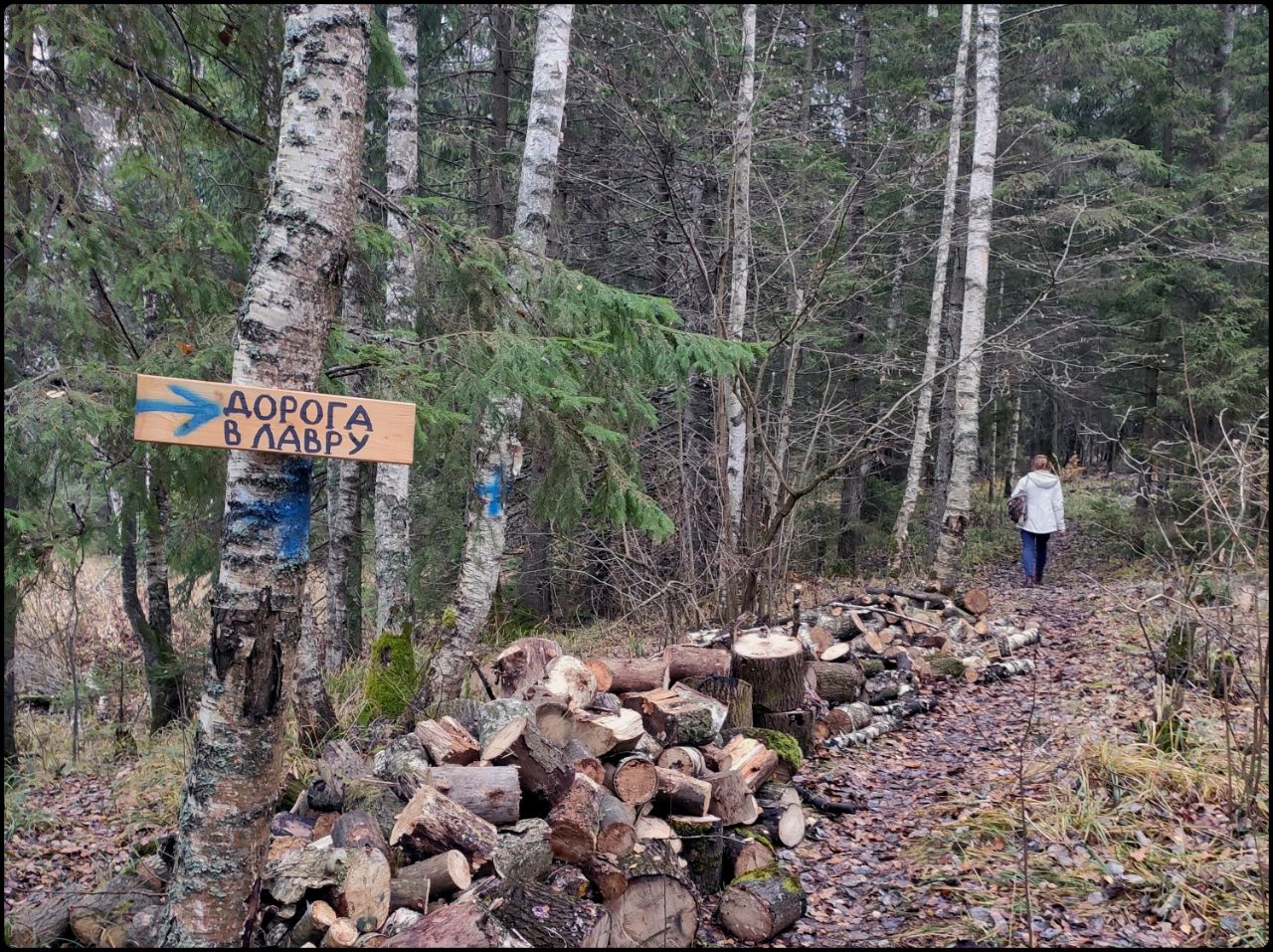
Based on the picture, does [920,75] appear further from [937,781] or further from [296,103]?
[296,103]

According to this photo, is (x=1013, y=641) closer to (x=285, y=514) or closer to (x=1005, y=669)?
(x=1005, y=669)

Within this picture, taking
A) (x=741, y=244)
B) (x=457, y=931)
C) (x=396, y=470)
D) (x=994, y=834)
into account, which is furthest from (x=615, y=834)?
(x=741, y=244)

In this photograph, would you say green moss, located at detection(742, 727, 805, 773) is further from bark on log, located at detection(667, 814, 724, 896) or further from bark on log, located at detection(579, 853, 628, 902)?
bark on log, located at detection(579, 853, 628, 902)

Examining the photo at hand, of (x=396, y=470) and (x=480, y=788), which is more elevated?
(x=396, y=470)

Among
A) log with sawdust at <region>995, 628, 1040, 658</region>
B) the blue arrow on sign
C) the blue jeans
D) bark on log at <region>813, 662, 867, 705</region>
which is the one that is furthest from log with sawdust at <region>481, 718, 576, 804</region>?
the blue jeans

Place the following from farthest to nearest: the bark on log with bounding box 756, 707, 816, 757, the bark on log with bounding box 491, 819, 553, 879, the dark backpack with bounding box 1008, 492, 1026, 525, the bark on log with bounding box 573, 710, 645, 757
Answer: the dark backpack with bounding box 1008, 492, 1026, 525 → the bark on log with bounding box 756, 707, 816, 757 → the bark on log with bounding box 573, 710, 645, 757 → the bark on log with bounding box 491, 819, 553, 879

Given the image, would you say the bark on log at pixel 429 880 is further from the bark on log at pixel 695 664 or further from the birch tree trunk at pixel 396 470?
the birch tree trunk at pixel 396 470

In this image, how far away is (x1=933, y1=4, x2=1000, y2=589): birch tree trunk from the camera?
10.4 meters

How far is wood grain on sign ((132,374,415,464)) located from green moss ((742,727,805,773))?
3.47 metres

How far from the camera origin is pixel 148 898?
3381 mm

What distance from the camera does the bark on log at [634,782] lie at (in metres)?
4.39

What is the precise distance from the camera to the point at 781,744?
552cm

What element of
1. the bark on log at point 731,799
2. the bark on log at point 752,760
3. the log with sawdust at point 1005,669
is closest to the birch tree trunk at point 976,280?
the log with sawdust at point 1005,669

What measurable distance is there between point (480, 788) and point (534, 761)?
29 cm
